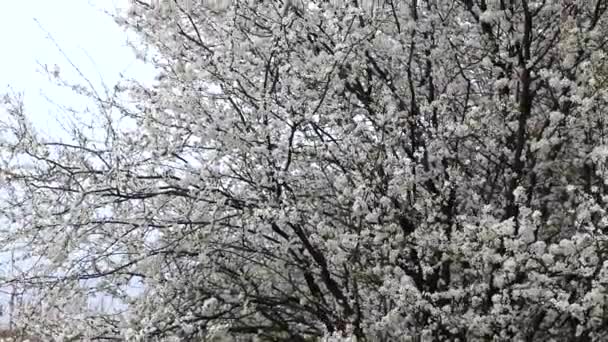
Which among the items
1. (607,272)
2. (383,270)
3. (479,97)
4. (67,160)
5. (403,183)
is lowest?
(607,272)

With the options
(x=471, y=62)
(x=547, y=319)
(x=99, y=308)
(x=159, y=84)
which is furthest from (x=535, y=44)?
(x=99, y=308)

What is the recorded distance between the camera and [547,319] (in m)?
5.31

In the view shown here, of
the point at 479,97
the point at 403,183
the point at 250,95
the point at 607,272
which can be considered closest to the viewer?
the point at 607,272

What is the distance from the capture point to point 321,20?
18.6 ft

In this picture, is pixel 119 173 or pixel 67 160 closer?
pixel 119 173

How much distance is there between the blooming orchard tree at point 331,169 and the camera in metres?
5.12

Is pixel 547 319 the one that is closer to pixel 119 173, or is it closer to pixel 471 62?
pixel 471 62

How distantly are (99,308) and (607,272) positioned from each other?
13.1ft

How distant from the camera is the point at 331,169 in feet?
19.2

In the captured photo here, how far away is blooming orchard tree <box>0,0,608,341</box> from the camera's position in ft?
16.8

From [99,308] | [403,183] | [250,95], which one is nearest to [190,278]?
[99,308]

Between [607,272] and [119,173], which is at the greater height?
[119,173]

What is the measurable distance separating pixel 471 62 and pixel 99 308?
363 cm

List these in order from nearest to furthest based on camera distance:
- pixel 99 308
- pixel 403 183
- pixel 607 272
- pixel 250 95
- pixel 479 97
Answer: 1. pixel 607 272
2. pixel 403 183
3. pixel 250 95
4. pixel 479 97
5. pixel 99 308
